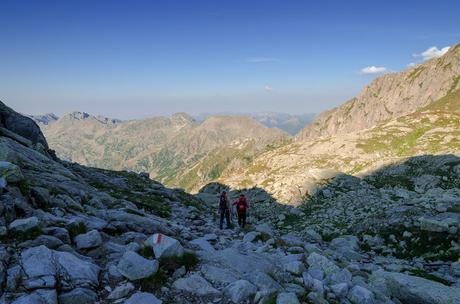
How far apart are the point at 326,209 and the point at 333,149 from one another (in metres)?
74.9

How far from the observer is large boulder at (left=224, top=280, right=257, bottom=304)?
960 centimetres

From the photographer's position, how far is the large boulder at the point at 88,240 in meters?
11.8

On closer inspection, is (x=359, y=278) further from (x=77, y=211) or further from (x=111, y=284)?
(x=77, y=211)

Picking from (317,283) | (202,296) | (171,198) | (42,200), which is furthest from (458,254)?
(171,198)

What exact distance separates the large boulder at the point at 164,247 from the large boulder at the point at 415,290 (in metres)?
6.85

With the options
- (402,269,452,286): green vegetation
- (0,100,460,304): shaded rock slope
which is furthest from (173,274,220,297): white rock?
(402,269,452,286): green vegetation

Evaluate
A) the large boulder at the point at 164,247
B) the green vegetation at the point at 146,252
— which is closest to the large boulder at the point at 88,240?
the green vegetation at the point at 146,252

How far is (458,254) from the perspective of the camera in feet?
61.8

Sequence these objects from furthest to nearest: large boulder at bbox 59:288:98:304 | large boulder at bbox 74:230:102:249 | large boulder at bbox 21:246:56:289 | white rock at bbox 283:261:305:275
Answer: white rock at bbox 283:261:305:275
large boulder at bbox 74:230:102:249
large boulder at bbox 21:246:56:289
large boulder at bbox 59:288:98:304

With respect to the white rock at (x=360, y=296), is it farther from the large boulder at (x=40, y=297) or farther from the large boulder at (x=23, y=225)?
the large boulder at (x=23, y=225)

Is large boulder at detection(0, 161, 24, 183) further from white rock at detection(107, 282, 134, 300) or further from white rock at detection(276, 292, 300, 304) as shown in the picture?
white rock at detection(276, 292, 300, 304)

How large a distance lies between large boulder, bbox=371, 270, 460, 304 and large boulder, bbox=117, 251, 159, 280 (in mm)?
7533

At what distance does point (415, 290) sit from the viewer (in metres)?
11.6

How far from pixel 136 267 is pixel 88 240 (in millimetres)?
2797
